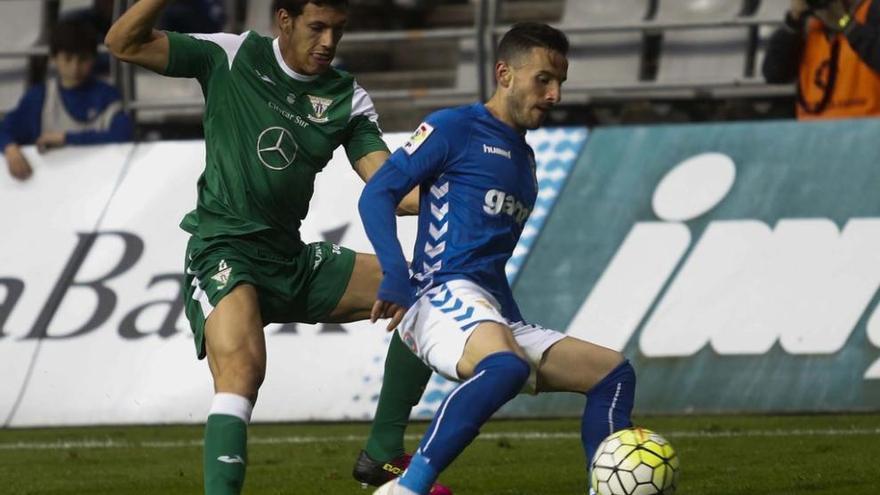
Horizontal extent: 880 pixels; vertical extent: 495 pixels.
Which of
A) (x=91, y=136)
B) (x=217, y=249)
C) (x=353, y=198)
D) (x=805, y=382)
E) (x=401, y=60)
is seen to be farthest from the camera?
(x=401, y=60)

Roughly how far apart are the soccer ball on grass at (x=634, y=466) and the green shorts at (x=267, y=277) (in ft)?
4.96

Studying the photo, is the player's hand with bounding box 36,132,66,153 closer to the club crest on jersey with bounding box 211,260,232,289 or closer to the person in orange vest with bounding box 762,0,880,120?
the person in orange vest with bounding box 762,0,880,120

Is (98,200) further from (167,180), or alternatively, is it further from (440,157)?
(440,157)

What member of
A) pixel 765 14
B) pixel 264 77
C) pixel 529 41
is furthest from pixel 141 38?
pixel 765 14

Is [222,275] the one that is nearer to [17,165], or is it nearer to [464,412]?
[464,412]

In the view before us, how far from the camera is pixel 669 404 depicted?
388 inches

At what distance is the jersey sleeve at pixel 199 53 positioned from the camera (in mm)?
6586

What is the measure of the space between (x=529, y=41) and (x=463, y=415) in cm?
139

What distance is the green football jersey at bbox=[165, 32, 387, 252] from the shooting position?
668cm

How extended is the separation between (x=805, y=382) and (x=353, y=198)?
2965 millimetres

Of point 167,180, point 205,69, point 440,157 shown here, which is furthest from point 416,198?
point 167,180

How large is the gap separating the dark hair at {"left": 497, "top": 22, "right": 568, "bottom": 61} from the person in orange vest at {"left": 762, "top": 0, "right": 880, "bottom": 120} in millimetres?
4750

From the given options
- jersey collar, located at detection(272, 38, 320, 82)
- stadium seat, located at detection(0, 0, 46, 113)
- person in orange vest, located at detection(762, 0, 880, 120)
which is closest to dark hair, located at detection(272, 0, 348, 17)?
jersey collar, located at detection(272, 38, 320, 82)

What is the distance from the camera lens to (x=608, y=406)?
616cm
